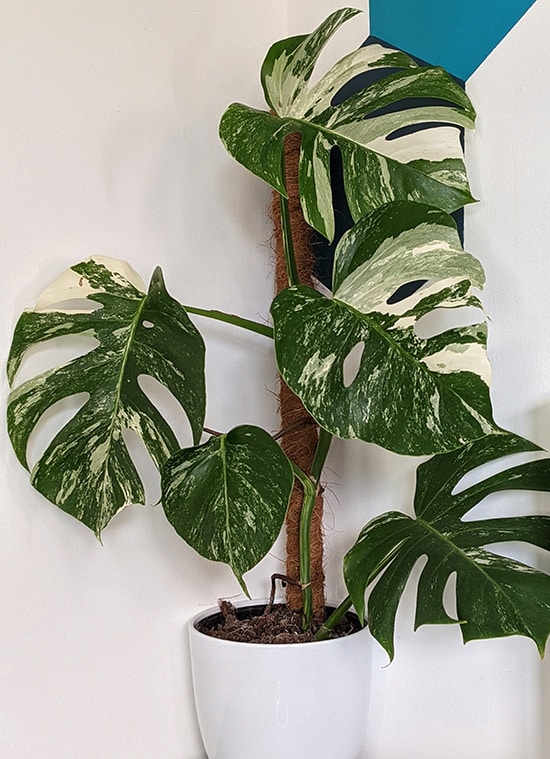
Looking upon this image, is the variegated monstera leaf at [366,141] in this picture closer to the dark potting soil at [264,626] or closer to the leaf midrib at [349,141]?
the leaf midrib at [349,141]

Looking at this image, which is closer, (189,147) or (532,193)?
(532,193)

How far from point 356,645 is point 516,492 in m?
0.30

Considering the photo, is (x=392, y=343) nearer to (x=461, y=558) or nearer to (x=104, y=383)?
(x=461, y=558)

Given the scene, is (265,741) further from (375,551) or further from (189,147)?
Answer: (189,147)

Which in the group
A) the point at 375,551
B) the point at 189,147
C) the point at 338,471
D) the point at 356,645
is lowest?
the point at 356,645

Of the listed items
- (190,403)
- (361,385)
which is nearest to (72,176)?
(190,403)

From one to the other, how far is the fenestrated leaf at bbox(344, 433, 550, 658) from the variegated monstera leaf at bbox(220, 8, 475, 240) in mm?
336

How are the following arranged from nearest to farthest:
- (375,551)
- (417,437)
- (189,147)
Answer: (417,437)
(375,551)
(189,147)

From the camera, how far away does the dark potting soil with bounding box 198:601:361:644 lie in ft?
3.51

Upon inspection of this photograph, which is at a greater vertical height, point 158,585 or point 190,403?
point 190,403

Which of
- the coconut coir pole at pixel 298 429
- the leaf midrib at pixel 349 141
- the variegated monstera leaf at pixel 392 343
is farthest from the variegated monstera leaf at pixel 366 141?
the coconut coir pole at pixel 298 429

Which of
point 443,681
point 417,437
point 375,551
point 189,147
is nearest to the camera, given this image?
point 417,437

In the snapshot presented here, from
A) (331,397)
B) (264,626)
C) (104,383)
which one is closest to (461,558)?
(331,397)

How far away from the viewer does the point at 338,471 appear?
1316 mm
